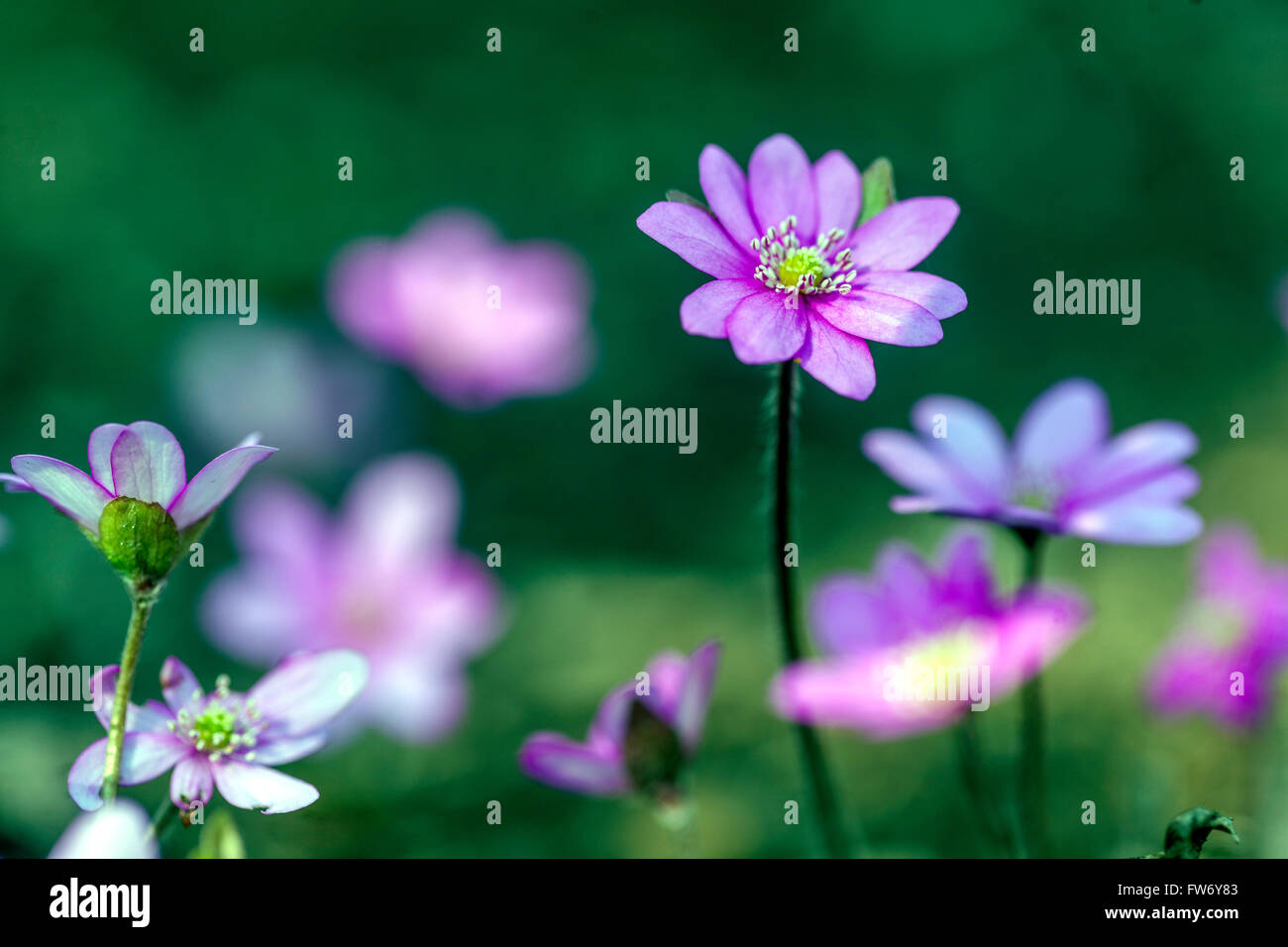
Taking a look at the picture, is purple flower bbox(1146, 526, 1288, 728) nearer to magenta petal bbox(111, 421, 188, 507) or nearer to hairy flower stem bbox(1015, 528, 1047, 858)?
hairy flower stem bbox(1015, 528, 1047, 858)

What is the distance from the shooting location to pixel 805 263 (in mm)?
631

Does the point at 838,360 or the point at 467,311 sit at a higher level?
the point at 467,311

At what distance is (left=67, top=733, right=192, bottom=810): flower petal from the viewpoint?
0.52 meters

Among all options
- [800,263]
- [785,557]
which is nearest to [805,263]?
[800,263]

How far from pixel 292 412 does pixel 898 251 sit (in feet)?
4.07

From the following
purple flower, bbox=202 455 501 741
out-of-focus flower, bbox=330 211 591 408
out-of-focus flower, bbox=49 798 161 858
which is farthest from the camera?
out-of-focus flower, bbox=330 211 591 408

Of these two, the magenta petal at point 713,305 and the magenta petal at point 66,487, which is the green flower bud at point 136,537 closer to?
the magenta petal at point 66,487

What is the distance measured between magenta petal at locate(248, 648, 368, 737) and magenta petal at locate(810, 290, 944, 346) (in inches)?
11.4

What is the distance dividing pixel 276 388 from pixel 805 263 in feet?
4.05

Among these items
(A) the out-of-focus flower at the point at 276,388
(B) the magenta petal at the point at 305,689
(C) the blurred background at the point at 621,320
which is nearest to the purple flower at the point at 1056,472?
(B) the magenta petal at the point at 305,689

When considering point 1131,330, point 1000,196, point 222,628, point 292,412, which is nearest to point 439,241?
point 292,412

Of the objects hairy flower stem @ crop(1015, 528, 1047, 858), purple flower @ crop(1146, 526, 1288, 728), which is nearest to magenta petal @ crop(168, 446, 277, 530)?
hairy flower stem @ crop(1015, 528, 1047, 858)

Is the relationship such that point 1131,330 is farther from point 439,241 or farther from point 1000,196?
point 439,241

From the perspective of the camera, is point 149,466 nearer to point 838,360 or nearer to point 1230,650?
point 838,360
